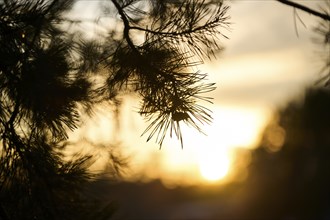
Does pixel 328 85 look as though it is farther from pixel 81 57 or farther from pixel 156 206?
pixel 156 206

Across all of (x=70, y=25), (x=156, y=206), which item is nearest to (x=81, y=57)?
(x=70, y=25)

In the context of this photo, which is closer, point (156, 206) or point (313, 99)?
point (313, 99)

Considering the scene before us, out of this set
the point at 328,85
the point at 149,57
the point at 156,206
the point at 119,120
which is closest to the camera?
the point at 328,85

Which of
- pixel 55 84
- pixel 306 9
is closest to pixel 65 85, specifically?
pixel 55 84

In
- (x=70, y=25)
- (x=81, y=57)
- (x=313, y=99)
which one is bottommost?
(x=81, y=57)

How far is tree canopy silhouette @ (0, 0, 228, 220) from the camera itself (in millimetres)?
2473

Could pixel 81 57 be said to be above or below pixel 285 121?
below

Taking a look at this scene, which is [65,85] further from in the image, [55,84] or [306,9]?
[306,9]

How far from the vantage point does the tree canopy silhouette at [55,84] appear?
2.47 metres

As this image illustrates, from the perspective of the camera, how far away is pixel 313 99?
30.3m

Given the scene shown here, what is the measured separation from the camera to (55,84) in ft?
8.23

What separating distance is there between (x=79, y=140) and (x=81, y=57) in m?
0.62

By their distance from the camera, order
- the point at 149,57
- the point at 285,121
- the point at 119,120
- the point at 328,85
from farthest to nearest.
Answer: the point at 285,121 → the point at 119,120 → the point at 149,57 → the point at 328,85

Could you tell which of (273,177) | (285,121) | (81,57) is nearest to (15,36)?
(81,57)
